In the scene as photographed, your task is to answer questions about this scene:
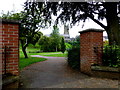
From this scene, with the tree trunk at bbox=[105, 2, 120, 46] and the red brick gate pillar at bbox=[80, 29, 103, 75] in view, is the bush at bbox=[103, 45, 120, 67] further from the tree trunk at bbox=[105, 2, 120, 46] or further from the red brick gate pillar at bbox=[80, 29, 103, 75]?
the tree trunk at bbox=[105, 2, 120, 46]

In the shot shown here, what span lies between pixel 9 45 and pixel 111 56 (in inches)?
143

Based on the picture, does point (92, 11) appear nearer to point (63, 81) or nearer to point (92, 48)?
point (92, 48)

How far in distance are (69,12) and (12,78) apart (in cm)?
610

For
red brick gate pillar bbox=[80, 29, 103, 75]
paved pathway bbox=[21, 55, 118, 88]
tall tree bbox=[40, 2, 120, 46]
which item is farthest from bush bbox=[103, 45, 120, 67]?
tall tree bbox=[40, 2, 120, 46]

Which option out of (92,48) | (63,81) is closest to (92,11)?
(92,48)

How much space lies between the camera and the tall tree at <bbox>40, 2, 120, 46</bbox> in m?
6.54

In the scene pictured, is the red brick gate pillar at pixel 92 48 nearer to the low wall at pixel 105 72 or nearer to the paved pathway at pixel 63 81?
the low wall at pixel 105 72

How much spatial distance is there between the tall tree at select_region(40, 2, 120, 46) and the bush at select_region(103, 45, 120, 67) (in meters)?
2.47

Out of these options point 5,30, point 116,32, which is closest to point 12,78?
point 5,30

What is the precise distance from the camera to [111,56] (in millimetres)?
3824

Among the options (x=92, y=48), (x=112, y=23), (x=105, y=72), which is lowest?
(x=105, y=72)

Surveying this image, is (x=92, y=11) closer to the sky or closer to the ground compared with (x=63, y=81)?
closer to the sky

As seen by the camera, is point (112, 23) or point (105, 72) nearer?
point (105, 72)

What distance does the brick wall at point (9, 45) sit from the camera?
8.11 feet
